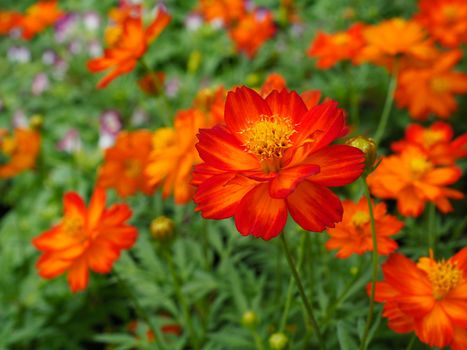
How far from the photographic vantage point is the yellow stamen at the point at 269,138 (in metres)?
0.61

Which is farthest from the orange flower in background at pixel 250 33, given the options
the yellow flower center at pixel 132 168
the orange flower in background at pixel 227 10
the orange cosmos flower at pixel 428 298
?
the orange cosmos flower at pixel 428 298

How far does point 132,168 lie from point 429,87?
0.82 m

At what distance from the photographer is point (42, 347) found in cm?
132

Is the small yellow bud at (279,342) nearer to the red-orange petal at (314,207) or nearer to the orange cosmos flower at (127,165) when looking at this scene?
the red-orange petal at (314,207)

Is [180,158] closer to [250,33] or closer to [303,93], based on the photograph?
→ [303,93]

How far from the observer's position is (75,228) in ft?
3.15

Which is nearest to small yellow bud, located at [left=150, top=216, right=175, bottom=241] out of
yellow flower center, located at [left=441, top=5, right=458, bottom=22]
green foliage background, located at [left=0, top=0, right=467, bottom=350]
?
green foliage background, located at [left=0, top=0, right=467, bottom=350]

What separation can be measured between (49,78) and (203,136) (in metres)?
2.08

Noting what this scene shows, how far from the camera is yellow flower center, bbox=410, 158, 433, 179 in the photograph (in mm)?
886

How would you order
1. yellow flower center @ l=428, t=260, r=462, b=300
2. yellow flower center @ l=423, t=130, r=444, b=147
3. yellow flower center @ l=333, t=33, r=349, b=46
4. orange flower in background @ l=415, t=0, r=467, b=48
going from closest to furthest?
yellow flower center @ l=428, t=260, r=462, b=300 → yellow flower center @ l=423, t=130, r=444, b=147 → yellow flower center @ l=333, t=33, r=349, b=46 → orange flower in background @ l=415, t=0, r=467, b=48

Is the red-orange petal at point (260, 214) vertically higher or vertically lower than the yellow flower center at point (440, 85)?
higher

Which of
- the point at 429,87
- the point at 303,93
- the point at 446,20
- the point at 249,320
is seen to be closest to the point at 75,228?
the point at 249,320

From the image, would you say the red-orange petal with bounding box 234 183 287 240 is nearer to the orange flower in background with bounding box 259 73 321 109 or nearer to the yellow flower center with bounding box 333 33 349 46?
the orange flower in background with bounding box 259 73 321 109

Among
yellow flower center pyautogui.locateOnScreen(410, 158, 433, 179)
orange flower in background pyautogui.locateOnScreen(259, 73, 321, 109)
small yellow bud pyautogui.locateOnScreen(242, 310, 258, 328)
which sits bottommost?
small yellow bud pyautogui.locateOnScreen(242, 310, 258, 328)
